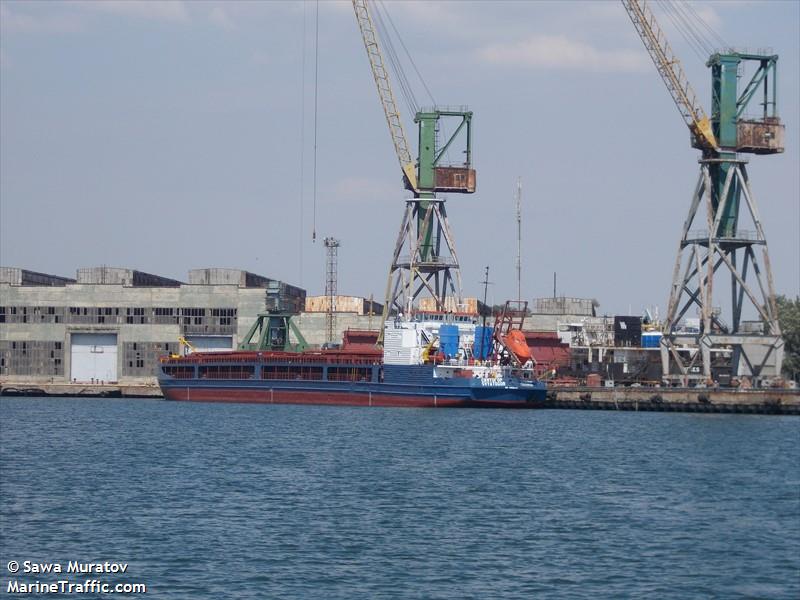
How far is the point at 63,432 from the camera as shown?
7412 centimetres

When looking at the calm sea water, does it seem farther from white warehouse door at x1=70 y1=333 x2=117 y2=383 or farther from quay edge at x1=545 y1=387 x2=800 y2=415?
white warehouse door at x1=70 y1=333 x2=117 y2=383

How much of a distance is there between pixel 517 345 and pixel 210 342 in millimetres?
39823

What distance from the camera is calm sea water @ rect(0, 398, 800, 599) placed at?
107ft

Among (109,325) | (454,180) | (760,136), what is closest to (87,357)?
(109,325)

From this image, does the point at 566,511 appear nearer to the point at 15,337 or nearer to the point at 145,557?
the point at 145,557

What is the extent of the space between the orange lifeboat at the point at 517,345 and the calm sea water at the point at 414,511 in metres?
26.5

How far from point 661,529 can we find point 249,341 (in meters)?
84.9

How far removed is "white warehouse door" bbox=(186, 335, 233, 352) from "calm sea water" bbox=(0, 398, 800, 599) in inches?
2179

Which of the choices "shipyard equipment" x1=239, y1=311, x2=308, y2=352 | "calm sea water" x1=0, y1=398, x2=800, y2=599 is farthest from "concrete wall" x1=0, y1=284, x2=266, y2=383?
"calm sea water" x1=0, y1=398, x2=800, y2=599

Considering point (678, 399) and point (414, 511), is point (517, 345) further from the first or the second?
point (414, 511)

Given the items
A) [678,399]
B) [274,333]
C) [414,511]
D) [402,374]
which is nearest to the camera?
[414,511]

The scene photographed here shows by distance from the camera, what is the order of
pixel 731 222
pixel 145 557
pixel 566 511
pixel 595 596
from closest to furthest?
pixel 595 596 < pixel 145 557 < pixel 566 511 < pixel 731 222

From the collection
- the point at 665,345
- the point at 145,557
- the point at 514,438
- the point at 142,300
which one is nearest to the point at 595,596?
the point at 145,557

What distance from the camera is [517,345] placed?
100m
